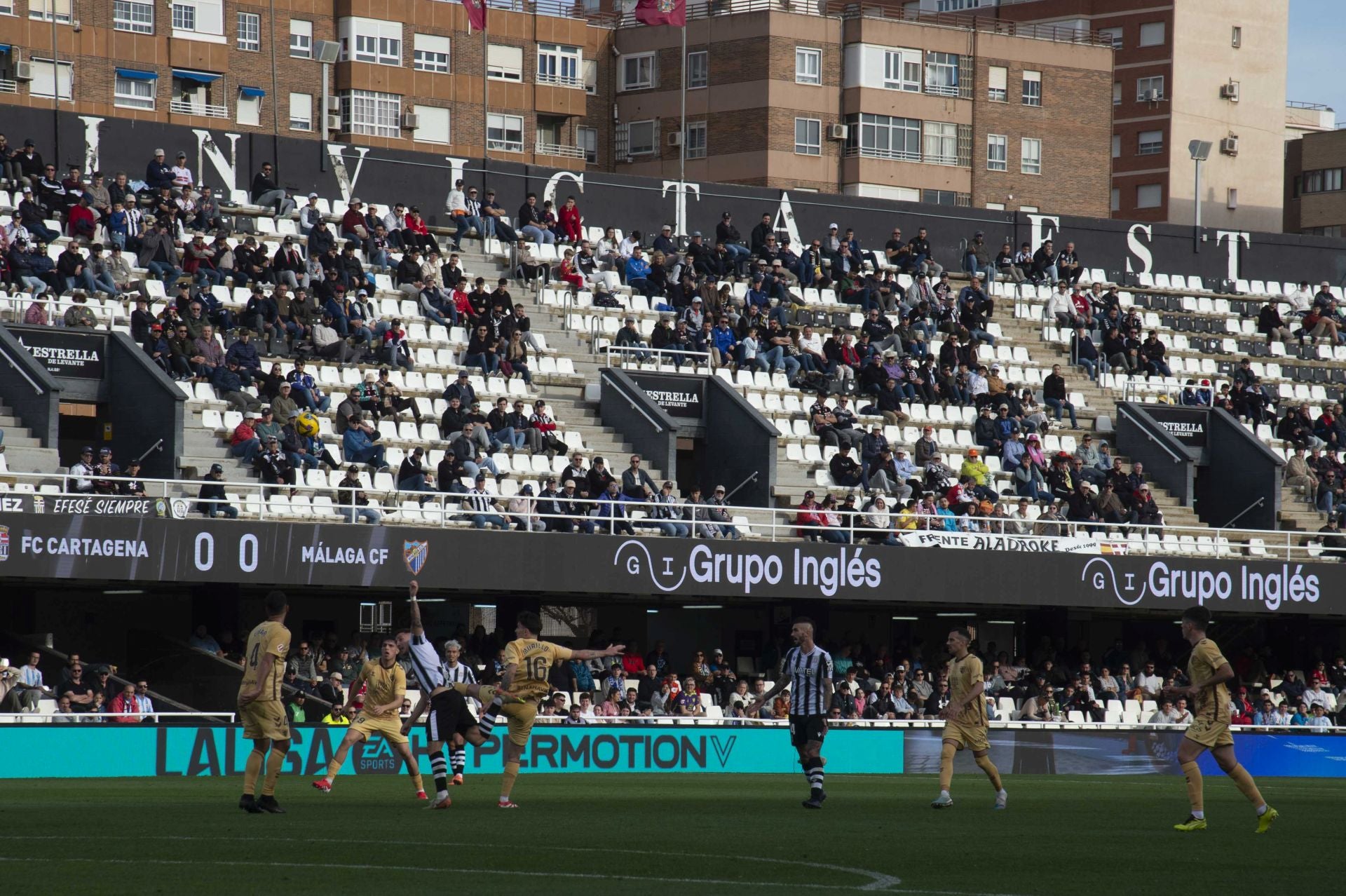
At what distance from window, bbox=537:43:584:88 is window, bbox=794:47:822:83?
304 inches

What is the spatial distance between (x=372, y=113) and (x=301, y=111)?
229 cm

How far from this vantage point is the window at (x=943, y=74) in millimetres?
70938

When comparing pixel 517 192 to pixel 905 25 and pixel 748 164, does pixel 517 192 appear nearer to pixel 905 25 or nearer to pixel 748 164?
pixel 748 164

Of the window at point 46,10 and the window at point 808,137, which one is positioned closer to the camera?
the window at point 46,10

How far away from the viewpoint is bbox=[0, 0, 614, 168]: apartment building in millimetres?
62562

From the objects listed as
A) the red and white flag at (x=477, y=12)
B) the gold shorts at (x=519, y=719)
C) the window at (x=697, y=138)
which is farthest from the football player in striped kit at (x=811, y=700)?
the window at (x=697, y=138)

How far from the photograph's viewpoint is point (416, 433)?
32.3 m

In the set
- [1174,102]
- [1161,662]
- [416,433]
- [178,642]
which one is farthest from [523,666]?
[1174,102]

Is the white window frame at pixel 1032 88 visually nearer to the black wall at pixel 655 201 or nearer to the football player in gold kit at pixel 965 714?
the black wall at pixel 655 201

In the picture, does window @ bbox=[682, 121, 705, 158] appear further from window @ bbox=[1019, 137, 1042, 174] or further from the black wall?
the black wall

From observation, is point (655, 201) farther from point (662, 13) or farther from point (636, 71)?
point (636, 71)

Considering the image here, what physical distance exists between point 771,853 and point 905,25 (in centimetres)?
5999

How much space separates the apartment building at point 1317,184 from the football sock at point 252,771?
7266 centimetres

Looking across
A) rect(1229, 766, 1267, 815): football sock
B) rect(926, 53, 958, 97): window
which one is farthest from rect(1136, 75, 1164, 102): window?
rect(1229, 766, 1267, 815): football sock
